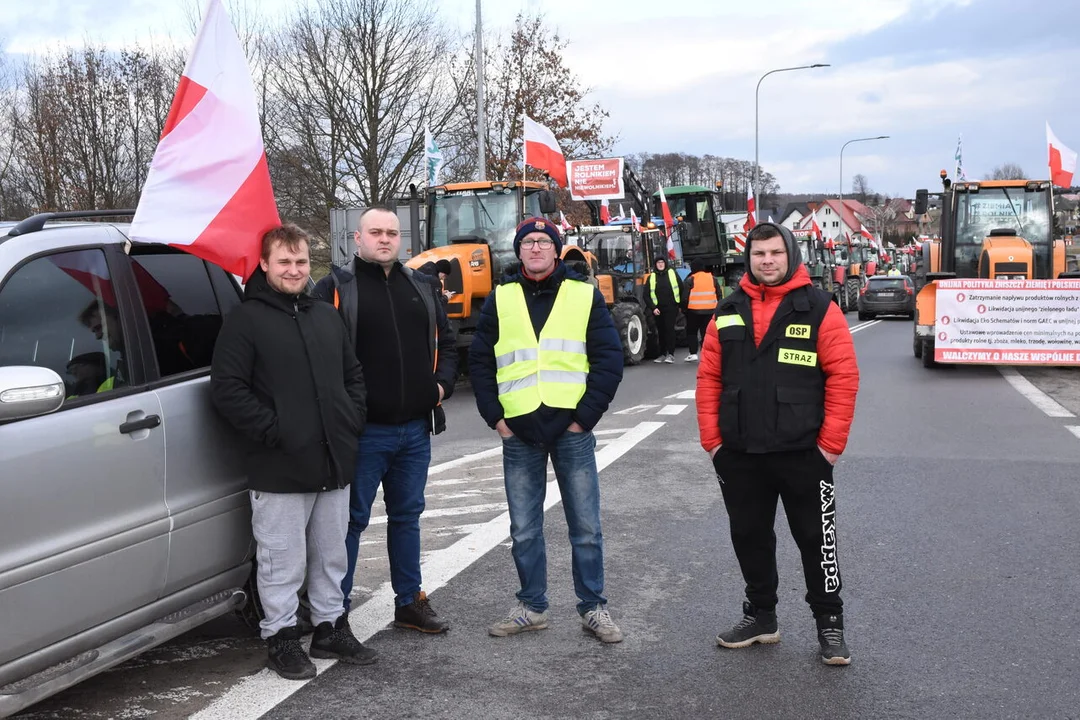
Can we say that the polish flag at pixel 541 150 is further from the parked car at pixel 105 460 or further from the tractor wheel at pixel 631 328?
the parked car at pixel 105 460

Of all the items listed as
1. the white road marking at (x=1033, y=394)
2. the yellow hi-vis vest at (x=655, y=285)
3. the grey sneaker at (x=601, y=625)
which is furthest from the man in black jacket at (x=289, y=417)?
the yellow hi-vis vest at (x=655, y=285)

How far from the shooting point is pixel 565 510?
4.88 metres

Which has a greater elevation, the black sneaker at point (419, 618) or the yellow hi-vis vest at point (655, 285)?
the yellow hi-vis vest at point (655, 285)

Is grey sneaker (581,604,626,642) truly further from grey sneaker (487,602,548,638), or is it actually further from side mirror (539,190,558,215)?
side mirror (539,190,558,215)

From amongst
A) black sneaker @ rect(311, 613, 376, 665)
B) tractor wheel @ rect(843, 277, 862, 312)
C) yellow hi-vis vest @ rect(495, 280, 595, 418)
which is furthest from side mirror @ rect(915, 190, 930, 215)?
tractor wheel @ rect(843, 277, 862, 312)

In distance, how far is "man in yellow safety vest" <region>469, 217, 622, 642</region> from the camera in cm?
475

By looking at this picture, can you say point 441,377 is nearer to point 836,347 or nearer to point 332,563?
point 332,563

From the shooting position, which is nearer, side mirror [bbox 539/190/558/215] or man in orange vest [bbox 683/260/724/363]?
side mirror [bbox 539/190/558/215]

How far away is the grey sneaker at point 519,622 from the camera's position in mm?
4906

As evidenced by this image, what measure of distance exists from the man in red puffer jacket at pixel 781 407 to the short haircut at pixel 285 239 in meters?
1.67

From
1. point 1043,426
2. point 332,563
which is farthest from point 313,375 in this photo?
point 1043,426

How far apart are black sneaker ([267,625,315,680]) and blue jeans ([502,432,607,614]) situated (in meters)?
1.02

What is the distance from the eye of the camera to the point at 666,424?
37.7 feet

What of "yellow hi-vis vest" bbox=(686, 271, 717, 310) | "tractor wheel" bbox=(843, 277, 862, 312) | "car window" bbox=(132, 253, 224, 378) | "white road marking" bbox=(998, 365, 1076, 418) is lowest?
"tractor wheel" bbox=(843, 277, 862, 312)
